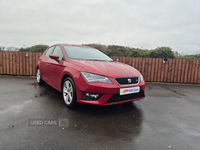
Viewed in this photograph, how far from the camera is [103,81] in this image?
2.44m

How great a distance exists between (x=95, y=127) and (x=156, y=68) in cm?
671

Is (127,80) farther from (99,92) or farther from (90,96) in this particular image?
(90,96)

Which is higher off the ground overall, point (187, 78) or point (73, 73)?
point (73, 73)

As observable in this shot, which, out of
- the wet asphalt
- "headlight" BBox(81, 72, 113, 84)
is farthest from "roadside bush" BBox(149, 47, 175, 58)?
"headlight" BBox(81, 72, 113, 84)

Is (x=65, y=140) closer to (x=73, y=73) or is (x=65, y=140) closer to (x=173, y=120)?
(x=73, y=73)

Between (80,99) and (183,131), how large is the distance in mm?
1937

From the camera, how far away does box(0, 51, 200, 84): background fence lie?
739cm

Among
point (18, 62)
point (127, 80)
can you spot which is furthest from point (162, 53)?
point (18, 62)

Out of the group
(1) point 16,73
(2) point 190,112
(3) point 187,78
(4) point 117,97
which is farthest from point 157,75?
(1) point 16,73

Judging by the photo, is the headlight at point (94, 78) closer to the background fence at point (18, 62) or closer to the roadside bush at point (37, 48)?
the background fence at point (18, 62)

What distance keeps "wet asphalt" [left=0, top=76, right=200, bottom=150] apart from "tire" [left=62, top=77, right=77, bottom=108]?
162mm

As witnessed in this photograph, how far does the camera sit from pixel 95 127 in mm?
2141

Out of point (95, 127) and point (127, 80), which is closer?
point (95, 127)

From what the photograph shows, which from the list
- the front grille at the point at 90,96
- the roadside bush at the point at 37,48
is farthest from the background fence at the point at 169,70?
the roadside bush at the point at 37,48
